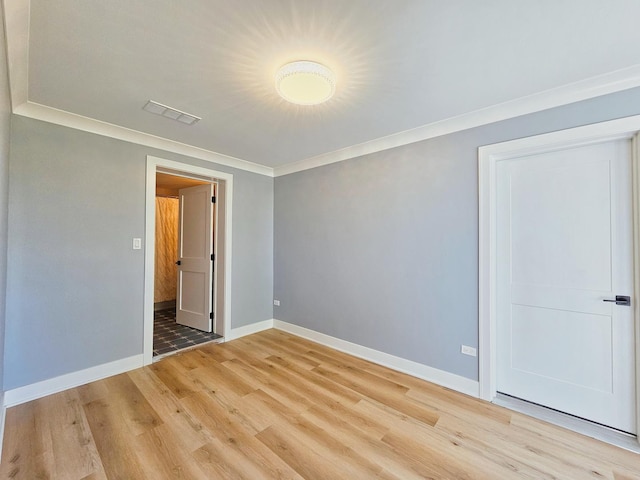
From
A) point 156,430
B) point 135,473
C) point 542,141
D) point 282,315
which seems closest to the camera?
point 135,473

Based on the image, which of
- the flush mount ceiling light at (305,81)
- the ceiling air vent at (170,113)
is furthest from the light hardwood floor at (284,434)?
the ceiling air vent at (170,113)

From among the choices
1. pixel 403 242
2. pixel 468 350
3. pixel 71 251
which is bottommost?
pixel 468 350

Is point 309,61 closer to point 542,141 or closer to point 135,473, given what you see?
point 542,141

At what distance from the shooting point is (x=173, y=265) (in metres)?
5.54

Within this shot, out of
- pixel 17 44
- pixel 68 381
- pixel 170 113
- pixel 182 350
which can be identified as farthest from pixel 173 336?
pixel 17 44

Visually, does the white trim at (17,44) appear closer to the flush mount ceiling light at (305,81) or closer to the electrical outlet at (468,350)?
the flush mount ceiling light at (305,81)

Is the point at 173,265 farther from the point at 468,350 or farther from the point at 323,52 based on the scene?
the point at 468,350

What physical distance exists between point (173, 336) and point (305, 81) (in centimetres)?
370

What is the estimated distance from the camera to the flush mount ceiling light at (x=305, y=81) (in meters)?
1.66

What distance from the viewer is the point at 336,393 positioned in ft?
7.85

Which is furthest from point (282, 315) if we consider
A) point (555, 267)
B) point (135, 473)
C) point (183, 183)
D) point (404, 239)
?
point (555, 267)

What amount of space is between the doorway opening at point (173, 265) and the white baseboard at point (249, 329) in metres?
0.16

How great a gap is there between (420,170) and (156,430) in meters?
3.12

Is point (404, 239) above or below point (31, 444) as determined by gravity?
above
